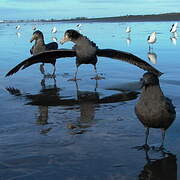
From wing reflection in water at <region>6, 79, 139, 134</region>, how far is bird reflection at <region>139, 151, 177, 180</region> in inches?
75.5

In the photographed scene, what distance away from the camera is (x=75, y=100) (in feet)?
31.6

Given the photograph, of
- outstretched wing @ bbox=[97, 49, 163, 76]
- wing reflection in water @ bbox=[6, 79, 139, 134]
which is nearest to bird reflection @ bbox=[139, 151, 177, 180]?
wing reflection in water @ bbox=[6, 79, 139, 134]

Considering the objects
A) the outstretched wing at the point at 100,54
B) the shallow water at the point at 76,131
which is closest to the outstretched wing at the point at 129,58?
the outstretched wing at the point at 100,54

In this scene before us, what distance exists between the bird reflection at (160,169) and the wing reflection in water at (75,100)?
1.92 m

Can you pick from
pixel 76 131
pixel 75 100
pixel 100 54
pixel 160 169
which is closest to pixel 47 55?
pixel 100 54

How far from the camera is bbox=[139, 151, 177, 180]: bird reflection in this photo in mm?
→ 5023

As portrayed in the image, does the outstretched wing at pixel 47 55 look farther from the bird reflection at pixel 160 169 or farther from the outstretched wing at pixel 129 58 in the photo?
the bird reflection at pixel 160 169

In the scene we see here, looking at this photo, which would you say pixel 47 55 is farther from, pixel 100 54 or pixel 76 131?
pixel 76 131

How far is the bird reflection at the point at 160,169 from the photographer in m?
5.02

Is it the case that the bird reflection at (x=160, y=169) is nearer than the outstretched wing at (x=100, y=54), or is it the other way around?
the bird reflection at (x=160, y=169)

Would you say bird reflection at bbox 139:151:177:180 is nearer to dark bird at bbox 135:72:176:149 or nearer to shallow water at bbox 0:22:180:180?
shallow water at bbox 0:22:180:180

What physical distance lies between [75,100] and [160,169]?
15.1 feet

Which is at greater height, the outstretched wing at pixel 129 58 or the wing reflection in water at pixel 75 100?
the outstretched wing at pixel 129 58

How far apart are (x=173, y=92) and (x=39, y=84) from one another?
389 cm
